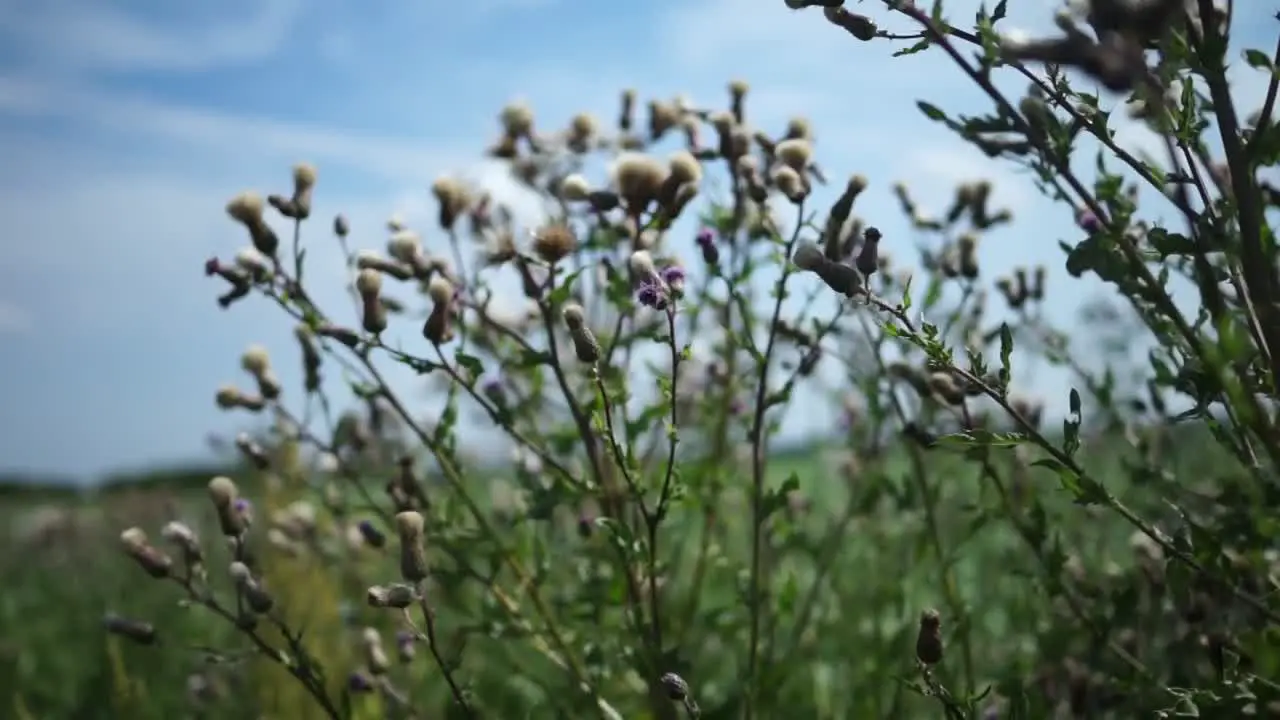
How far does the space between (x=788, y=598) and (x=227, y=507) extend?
90 centimetres

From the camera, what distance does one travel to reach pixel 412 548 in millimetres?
1566

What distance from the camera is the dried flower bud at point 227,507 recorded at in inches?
71.7

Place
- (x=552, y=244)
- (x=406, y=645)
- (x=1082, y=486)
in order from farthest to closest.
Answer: (x=406, y=645), (x=552, y=244), (x=1082, y=486)

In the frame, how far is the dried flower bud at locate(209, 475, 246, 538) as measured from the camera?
1.82 meters

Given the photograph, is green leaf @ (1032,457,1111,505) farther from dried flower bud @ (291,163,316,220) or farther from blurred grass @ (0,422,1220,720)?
dried flower bud @ (291,163,316,220)

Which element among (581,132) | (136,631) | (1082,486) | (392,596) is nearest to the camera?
(1082,486)

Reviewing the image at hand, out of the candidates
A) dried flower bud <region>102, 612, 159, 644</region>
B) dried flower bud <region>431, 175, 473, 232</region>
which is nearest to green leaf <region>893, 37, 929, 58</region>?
dried flower bud <region>431, 175, 473, 232</region>

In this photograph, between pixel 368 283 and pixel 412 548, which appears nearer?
pixel 412 548

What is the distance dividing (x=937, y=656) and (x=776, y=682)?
597 millimetres

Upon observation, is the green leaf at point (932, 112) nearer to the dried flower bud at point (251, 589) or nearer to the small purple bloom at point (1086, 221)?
the small purple bloom at point (1086, 221)

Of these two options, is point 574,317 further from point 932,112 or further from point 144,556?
point 144,556

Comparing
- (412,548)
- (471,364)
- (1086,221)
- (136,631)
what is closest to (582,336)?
(471,364)

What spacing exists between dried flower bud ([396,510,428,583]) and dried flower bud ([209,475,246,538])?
0.40 meters

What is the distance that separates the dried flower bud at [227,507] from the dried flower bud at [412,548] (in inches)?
15.7
